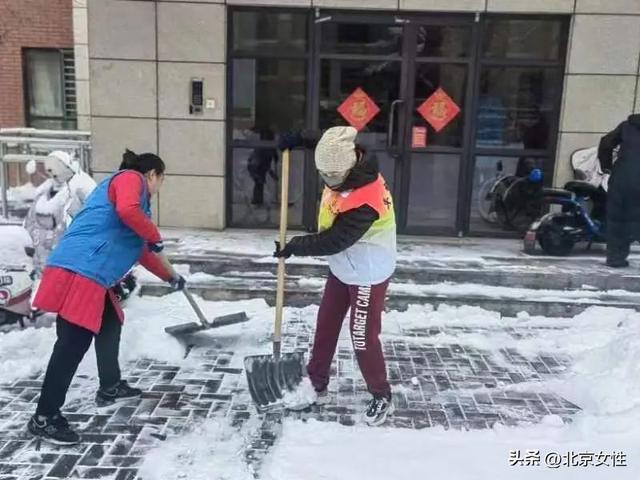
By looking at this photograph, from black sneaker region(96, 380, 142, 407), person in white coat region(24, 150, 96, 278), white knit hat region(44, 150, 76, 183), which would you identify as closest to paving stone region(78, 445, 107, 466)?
black sneaker region(96, 380, 142, 407)

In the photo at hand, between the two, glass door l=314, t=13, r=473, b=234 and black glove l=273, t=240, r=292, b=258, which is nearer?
black glove l=273, t=240, r=292, b=258

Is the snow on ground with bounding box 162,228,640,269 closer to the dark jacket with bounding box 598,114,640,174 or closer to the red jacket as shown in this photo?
the dark jacket with bounding box 598,114,640,174

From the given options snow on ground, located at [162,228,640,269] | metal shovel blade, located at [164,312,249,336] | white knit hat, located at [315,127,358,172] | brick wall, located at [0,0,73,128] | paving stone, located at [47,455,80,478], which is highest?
brick wall, located at [0,0,73,128]

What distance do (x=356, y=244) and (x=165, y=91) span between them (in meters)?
4.75

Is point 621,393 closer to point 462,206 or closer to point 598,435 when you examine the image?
point 598,435

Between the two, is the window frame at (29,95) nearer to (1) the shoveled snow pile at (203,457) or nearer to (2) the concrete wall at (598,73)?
(2) the concrete wall at (598,73)

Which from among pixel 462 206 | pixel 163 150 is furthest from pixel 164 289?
pixel 462 206

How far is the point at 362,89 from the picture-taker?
8.12 meters

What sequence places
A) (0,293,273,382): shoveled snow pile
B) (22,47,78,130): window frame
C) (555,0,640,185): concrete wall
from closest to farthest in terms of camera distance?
(0,293,273,382): shoveled snow pile → (555,0,640,185): concrete wall → (22,47,78,130): window frame

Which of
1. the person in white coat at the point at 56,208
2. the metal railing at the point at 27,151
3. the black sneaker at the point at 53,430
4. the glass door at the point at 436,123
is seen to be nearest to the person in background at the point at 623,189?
the glass door at the point at 436,123

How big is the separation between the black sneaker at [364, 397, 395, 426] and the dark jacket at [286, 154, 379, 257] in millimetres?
1043

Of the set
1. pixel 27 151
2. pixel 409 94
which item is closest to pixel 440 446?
pixel 409 94

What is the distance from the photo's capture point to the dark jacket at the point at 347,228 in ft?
12.7

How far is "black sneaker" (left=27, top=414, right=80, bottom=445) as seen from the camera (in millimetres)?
3830
